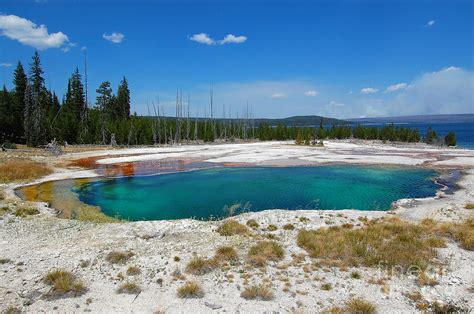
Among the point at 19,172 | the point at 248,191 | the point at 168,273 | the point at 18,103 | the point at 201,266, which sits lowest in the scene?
the point at 248,191

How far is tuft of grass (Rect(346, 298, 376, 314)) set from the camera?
8.33 meters

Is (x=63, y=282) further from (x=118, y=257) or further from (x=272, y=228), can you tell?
(x=272, y=228)

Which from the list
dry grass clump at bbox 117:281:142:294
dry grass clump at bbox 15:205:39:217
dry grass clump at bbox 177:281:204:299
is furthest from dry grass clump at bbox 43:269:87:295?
dry grass clump at bbox 15:205:39:217

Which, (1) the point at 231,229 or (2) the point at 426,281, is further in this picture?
(1) the point at 231,229

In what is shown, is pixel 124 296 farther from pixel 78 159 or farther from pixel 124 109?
pixel 124 109

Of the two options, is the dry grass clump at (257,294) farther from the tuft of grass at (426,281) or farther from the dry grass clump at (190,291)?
the tuft of grass at (426,281)

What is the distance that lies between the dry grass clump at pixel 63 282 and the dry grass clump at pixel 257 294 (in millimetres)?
4902

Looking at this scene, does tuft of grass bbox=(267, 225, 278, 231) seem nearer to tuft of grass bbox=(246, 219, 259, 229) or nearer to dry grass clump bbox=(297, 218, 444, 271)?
tuft of grass bbox=(246, 219, 259, 229)

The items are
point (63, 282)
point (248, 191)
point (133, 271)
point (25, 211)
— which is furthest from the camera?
point (248, 191)

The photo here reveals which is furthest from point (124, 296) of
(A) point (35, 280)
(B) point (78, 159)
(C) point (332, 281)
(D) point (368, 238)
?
(B) point (78, 159)

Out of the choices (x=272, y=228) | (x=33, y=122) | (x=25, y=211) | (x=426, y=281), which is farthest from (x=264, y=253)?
(x=33, y=122)

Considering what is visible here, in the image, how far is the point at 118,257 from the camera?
11461mm

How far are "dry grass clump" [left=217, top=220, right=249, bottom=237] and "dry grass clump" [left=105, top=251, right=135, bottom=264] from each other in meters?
4.28

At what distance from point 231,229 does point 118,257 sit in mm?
5164
